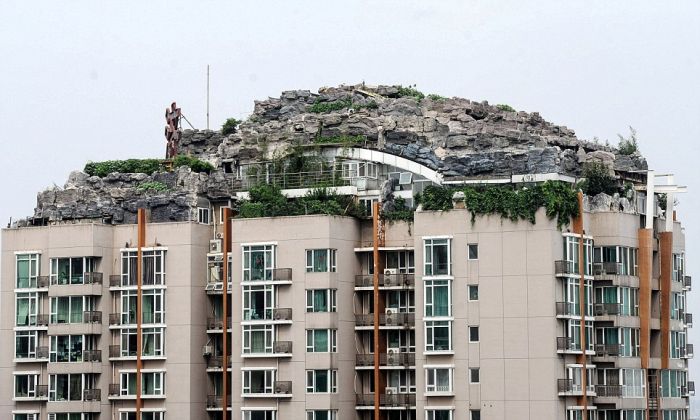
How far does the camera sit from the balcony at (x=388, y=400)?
93.8 meters

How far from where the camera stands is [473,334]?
3578 inches

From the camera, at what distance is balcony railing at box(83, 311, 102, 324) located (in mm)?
98250

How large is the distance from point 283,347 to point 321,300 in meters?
3.50

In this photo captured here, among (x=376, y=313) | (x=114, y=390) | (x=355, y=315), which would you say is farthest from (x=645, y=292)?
(x=114, y=390)

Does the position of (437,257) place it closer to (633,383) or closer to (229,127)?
(633,383)

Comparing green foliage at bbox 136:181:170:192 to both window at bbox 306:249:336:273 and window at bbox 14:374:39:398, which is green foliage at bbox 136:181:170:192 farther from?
window at bbox 14:374:39:398

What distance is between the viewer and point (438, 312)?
91.4 metres

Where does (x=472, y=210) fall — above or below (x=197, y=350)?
above

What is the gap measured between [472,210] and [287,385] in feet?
48.3

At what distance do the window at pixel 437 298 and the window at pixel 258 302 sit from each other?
30.6 feet

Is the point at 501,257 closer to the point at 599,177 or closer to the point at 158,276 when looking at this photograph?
the point at 599,177

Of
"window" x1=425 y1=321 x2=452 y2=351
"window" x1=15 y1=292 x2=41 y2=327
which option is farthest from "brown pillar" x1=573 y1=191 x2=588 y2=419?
"window" x1=15 y1=292 x2=41 y2=327

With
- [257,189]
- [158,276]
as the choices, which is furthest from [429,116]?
[158,276]

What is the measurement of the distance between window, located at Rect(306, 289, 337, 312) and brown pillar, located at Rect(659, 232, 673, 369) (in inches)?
776
